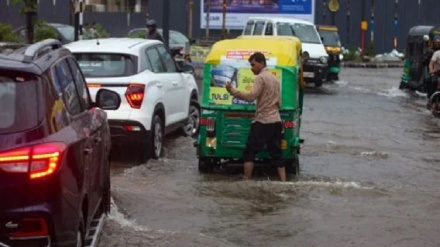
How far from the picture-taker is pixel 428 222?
956cm

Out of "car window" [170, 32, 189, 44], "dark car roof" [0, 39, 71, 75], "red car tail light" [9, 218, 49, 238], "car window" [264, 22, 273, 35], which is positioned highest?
"dark car roof" [0, 39, 71, 75]

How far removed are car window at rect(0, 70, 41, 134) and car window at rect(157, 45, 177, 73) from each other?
27.6 ft

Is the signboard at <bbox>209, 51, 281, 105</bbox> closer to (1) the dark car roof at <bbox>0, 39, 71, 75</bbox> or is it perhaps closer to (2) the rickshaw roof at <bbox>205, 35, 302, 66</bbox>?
(2) the rickshaw roof at <bbox>205, 35, 302, 66</bbox>

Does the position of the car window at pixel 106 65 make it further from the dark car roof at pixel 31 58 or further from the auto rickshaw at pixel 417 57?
the auto rickshaw at pixel 417 57

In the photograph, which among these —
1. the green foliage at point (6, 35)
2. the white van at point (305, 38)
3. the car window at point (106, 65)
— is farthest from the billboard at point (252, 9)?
the car window at point (106, 65)

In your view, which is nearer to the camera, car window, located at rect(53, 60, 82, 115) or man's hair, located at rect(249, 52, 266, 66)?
car window, located at rect(53, 60, 82, 115)

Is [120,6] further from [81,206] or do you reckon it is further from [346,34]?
Answer: [81,206]

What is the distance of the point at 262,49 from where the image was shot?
1226cm

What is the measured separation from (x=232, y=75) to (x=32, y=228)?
6.77 m

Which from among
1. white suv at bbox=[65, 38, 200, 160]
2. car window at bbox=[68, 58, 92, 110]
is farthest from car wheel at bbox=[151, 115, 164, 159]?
car window at bbox=[68, 58, 92, 110]

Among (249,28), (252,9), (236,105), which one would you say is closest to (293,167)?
(236,105)

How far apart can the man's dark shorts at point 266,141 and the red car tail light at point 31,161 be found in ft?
19.9

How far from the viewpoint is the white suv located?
1256cm

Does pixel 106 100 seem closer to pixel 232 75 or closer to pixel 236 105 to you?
pixel 236 105
